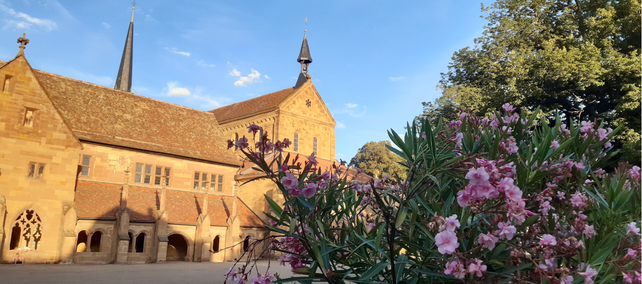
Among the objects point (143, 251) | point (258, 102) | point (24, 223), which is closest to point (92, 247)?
point (143, 251)

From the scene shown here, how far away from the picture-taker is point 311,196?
352cm

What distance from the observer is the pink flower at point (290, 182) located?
3.41 m

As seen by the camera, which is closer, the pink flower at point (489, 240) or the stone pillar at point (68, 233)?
the pink flower at point (489, 240)

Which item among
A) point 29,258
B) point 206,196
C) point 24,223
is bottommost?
point 29,258

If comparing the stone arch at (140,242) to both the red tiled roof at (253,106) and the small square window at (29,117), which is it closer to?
the small square window at (29,117)

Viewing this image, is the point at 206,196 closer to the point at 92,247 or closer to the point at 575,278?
the point at 92,247

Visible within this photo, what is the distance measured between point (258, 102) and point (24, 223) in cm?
2832

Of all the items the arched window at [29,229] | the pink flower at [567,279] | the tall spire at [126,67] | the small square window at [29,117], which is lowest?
the arched window at [29,229]

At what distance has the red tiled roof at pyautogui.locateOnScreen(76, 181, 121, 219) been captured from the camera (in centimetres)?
2364

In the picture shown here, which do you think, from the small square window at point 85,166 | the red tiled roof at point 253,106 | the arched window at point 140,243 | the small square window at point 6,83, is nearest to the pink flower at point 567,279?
the small square window at point 6,83

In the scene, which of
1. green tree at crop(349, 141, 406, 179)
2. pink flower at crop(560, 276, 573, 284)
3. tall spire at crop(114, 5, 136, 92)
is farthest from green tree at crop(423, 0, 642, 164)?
tall spire at crop(114, 5, 136, 92)

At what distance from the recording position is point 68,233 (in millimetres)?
21688

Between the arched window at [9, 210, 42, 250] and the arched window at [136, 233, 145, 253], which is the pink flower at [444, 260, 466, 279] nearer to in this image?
the arched window at [9, 210, 42, 250]

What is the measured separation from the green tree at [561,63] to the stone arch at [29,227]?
2166 centimetres
